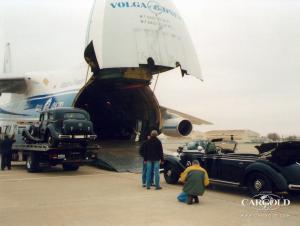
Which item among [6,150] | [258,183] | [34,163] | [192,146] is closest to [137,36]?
[192,146]

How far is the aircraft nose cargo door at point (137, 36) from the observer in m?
15.3

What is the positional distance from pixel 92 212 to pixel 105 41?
30.0 ft

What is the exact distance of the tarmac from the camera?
6777mm

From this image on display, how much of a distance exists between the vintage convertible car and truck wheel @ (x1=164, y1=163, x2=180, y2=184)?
85 cm

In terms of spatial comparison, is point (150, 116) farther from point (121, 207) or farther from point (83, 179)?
point (121, 207)

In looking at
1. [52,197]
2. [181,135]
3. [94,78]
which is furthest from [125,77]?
[52,197]

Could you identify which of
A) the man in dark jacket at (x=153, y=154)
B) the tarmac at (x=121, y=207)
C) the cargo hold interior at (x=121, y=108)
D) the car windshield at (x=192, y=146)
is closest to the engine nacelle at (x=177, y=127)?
the cargo hold interior at (x=121, y=108)

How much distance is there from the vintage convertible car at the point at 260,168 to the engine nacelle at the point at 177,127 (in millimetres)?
10702

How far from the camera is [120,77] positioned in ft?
62.6

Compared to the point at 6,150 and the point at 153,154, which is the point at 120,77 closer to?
the point at 6,150

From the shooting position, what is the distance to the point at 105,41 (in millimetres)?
15383

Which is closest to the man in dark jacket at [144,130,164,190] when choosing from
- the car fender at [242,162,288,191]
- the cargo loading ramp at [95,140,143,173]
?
the car fender at [242,162,288,191]

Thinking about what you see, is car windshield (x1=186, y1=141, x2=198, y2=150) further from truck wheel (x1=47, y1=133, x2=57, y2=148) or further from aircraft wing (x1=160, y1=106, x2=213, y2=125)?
aircraft wing (x1=160, y1=106, x2=213, y2=125)

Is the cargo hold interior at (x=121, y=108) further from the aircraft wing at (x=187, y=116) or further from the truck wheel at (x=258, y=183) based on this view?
the truck wheel at (x=258, y=183)
